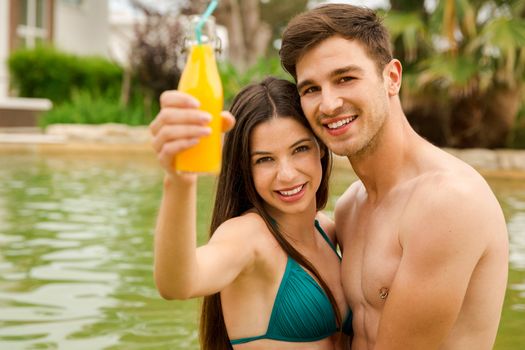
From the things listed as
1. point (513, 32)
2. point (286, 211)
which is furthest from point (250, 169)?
point (513, 32)

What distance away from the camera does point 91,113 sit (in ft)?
59.8

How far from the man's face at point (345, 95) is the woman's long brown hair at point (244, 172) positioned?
18cm

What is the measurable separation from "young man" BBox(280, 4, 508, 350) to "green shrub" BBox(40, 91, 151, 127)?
51.9ft

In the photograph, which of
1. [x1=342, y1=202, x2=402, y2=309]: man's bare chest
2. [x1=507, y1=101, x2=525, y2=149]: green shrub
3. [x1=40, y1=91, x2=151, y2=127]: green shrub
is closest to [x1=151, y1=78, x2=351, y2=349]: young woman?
[x1=342, y1=202, x2=402, y2=309]: man's bare chest

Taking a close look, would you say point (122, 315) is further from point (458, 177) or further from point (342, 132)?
point (458, 177)

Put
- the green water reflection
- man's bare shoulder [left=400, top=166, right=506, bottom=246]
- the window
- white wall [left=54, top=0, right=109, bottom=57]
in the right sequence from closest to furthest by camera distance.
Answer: man's bare shoulder [left=400, top=166, right=506, bottom=246] → the green water reflection → the window → white wall [left=54, top=0, right=109, bottom=57]

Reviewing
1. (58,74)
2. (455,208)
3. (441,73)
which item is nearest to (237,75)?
(441,73)

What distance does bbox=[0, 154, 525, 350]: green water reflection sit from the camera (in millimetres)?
4680

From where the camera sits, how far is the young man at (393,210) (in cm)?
244

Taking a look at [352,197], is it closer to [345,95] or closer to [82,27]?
[345,95]

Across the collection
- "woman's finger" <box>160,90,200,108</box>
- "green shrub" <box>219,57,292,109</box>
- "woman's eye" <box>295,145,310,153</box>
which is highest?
"woman's finger" <box>160,90,200,108</box>

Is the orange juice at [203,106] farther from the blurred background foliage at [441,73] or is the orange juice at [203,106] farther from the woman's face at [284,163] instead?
the blurred background foliage at [441,73]

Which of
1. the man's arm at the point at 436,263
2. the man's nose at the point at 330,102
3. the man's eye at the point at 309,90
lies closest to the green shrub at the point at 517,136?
the man's eye at the point at 309,90

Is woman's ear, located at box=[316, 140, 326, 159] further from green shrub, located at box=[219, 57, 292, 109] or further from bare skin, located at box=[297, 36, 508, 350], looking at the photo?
green shrub, located at box=[219, 57, 292, 109]
